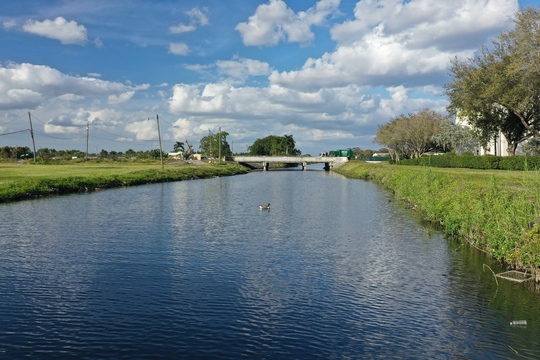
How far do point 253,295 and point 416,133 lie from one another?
4169 inches

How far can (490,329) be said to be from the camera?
13922 mm

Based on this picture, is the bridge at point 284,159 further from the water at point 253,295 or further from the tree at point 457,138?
the water at point 253,295

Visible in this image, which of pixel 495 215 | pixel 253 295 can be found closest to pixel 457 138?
pixel 495 215

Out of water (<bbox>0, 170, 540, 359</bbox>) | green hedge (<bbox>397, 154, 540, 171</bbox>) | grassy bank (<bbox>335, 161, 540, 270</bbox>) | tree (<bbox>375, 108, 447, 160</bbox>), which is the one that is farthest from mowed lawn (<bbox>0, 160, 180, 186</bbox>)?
tree (<bbox>375, 108, 447, 160</bbox>)

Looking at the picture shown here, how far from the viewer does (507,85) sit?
5212cm

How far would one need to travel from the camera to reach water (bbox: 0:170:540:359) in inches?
505

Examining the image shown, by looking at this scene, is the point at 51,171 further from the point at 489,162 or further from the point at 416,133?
the point at 416,133

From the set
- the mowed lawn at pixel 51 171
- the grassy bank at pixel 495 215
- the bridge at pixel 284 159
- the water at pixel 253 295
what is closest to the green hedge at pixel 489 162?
the grassy bank at pixel 495 215

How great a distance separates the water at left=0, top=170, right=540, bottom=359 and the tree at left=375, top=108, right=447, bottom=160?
293ft

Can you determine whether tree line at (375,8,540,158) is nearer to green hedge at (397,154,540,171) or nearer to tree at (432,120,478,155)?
green hedge at (397,154,540,171)

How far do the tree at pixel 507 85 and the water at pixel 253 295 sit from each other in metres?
26.1

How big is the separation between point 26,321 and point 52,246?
37.9ft

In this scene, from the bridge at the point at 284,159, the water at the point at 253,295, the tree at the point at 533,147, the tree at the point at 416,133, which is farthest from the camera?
the bridge at the point at 284,159

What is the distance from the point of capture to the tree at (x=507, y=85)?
155 ft
